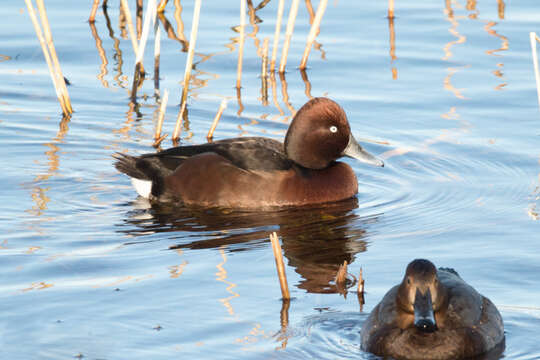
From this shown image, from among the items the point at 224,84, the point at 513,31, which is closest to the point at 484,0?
the point at 513,31

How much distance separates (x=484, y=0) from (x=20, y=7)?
729 centimetres

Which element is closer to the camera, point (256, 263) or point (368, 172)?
point (256, 263)

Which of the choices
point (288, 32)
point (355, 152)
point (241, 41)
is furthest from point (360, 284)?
point (288, 32)

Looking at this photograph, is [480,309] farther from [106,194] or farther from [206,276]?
[106,194]

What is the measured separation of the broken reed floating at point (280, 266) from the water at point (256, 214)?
0.30 ft

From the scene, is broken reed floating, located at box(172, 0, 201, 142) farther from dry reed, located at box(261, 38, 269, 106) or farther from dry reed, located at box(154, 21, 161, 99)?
dry reed, located at box(261, 38, 269, 106)

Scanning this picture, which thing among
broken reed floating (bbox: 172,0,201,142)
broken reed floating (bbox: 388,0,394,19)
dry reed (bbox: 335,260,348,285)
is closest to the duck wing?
broken reed floating (bbox: 172,0,201,142)

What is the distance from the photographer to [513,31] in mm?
15656

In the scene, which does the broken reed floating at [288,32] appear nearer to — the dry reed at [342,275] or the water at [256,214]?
the water at [256,214]

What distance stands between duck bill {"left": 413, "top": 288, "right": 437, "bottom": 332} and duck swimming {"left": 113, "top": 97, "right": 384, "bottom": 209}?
3.92 metres

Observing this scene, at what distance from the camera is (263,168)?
10.5 m

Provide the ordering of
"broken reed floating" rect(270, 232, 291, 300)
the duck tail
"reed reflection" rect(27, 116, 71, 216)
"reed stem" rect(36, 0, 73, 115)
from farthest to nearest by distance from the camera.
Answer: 1. "reed stem" rect(36, 0, 73, 115)
2. the duck tail
3. "reed reflection" rect(27, 116, 71, 216)
4. "broken reed floating" rect(270, 232, 291, 300)

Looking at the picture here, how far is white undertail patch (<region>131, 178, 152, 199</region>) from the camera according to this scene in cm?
1076

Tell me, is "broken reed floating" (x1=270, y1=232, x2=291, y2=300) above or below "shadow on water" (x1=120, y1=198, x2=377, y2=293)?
above
